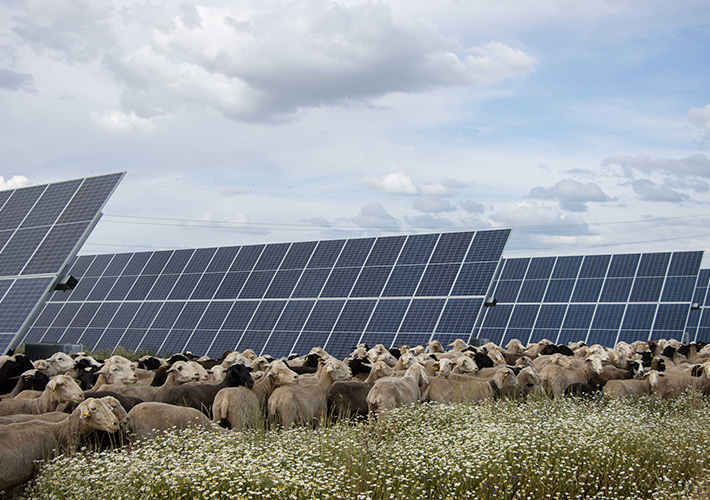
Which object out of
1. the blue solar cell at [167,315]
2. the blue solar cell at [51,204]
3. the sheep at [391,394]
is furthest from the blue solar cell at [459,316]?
the blue solar cell at [51,204]

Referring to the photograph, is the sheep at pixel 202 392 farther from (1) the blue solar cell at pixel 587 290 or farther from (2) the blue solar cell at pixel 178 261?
(1) the blue solar cell at pixel 587 290

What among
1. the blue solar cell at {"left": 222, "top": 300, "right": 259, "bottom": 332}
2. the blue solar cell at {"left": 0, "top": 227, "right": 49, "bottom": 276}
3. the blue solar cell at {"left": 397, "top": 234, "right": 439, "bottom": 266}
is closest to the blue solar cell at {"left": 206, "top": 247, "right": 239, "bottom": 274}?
the blue solar cell at {"left": 222, "top": 300, "right": 259, "bottom": 332}

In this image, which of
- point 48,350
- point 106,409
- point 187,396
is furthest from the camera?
point 48,350

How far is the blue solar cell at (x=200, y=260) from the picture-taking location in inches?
1379

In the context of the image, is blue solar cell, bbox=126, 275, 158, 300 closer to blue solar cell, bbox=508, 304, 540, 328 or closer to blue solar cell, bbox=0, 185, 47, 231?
blue solar cell, bbox=0, 185, 47, 231

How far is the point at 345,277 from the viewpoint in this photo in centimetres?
2939

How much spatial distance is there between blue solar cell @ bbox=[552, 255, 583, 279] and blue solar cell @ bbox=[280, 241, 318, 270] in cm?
1829

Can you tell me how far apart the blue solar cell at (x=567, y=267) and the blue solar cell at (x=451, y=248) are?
16.7 meters

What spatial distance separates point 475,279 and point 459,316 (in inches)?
68.6

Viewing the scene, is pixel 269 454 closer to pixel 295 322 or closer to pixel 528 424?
pixel 528 424

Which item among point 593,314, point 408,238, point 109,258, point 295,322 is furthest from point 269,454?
point 109,258

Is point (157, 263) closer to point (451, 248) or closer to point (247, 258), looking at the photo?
point (247, 258)

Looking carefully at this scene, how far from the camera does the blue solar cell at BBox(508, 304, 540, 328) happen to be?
131ft

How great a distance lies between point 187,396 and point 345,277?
17.0 metres
